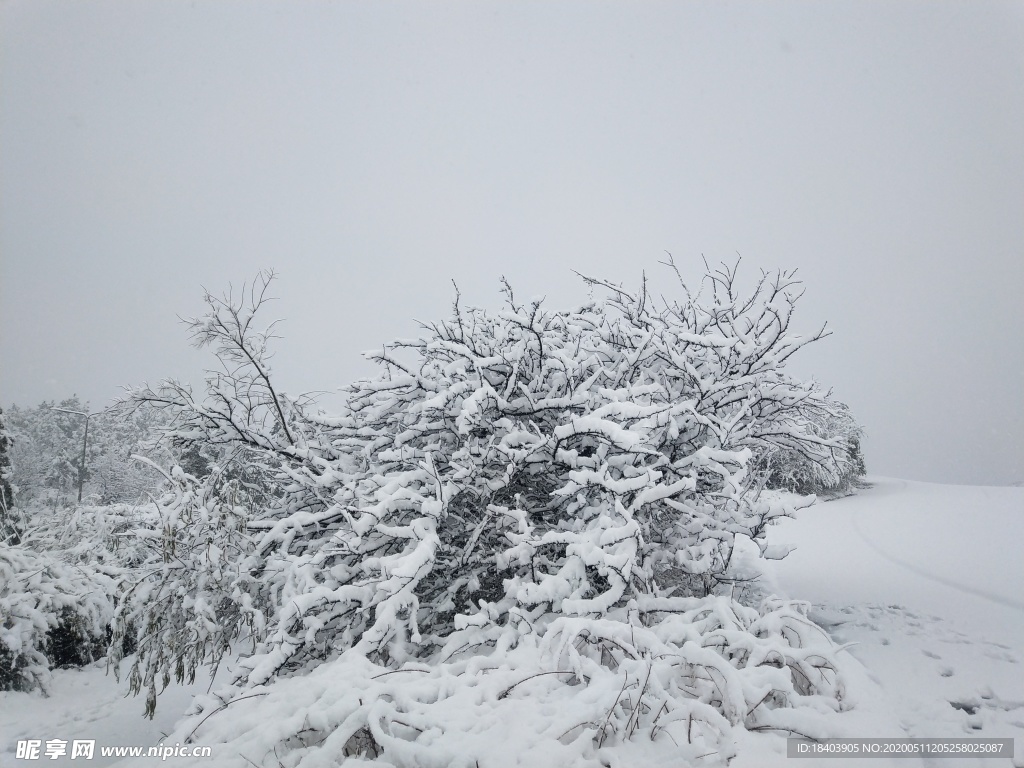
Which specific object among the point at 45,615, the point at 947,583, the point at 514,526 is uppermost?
the point at 514,526

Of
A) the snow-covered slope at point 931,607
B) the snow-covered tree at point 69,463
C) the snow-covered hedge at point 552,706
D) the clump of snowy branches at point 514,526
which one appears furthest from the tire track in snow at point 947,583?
the snow-covered tree at point 69,463

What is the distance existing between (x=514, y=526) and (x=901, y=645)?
274 centimetres

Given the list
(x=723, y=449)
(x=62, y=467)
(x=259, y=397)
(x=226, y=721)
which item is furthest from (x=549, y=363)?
(x=62, y=467)

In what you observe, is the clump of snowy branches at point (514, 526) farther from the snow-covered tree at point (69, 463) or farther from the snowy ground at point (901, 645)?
the snow-covered tree at point (69, 463)

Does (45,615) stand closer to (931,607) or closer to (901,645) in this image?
(901,645)

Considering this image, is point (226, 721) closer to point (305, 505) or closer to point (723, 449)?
point (305, 505)

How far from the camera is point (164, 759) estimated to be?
205 centimetres

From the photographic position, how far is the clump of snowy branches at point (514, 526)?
7.38 feet

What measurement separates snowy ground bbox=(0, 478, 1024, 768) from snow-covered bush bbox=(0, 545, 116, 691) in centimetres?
32

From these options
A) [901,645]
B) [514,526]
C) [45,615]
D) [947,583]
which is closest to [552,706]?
[514,526]

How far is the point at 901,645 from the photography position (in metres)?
3.37

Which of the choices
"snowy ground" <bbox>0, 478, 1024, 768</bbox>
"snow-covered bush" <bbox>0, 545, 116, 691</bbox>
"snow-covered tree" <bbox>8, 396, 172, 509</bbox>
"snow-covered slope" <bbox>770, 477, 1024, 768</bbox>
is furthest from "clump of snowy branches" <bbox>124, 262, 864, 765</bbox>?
"snow-covered tree" <bbox>8, 396, 172, 509</bbox>

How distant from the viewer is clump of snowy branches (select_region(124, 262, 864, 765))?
225cm

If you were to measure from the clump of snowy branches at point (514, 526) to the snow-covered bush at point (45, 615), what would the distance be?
254 centimetres
